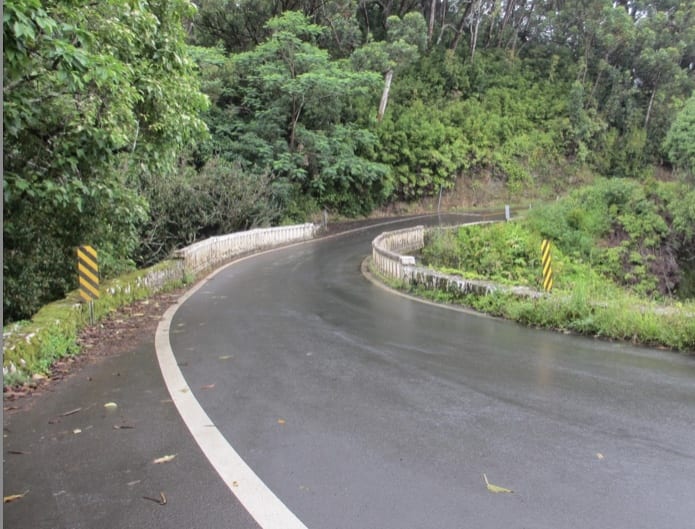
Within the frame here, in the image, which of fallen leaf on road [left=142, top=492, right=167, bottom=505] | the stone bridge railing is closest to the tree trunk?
the stone bridge railing

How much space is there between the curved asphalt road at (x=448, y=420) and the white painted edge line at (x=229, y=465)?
78 mm

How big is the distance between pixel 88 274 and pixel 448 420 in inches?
263

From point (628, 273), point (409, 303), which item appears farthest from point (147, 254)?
point (628, 273)

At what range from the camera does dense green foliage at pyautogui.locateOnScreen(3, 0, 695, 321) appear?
8.93 meters

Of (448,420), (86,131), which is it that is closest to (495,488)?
(448,420)

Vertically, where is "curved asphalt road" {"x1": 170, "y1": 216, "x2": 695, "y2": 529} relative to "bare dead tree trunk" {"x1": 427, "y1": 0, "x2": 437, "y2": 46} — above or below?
below

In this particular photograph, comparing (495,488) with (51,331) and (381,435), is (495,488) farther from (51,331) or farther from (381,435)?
(51,331)

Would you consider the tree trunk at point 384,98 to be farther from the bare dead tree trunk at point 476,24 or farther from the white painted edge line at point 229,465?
the white painted edge line at point 229,465

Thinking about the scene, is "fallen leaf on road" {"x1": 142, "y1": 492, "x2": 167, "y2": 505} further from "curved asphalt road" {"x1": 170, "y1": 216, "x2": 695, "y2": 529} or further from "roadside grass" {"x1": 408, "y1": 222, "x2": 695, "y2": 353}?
"roadside grass" {"x1": 408, "y1": 222, "x2": 695, "y2": 353}

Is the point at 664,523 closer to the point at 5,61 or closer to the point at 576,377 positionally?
the point at 576,377

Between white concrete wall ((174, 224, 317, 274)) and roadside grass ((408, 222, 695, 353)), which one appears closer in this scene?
roadside grass ((408, 222, 695, 353))

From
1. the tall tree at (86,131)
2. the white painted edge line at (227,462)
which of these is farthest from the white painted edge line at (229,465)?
the tall tree at (86,131)

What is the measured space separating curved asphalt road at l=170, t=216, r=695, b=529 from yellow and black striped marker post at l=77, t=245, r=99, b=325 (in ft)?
4.91

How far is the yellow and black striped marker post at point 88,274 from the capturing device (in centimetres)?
916
